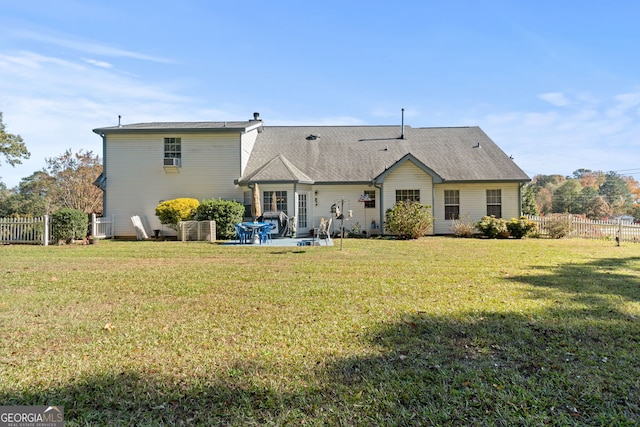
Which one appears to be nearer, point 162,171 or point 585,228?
point 585,228

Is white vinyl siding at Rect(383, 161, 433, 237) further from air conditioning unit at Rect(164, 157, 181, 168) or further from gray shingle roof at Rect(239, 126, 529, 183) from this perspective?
air conditioning unit at Rect(164, 157, 181, 168)

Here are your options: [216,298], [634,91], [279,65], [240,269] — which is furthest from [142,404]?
[634,91]

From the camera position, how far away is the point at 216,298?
5.86 m

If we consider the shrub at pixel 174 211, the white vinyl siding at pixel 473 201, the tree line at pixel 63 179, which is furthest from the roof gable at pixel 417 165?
the tree line at pixel 63 179

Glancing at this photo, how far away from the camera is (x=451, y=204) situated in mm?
19953

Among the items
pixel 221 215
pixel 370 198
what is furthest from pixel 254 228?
pixel 370 198

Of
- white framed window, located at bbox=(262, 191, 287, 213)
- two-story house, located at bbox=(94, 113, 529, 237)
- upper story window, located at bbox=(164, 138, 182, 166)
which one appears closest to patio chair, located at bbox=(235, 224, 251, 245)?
two-story house, located at bbox=(94, 113, 529, 237)

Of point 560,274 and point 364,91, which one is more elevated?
point 364,91

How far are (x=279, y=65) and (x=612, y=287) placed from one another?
15.3m

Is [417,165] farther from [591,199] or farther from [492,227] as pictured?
[591,199]

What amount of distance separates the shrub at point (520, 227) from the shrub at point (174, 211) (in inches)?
624

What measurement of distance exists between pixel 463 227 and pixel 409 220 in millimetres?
3782

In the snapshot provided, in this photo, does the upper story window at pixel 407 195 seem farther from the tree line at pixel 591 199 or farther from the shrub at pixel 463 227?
the tree line at pixel 591 199

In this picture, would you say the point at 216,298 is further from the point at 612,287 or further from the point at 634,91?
the point at 634,91
